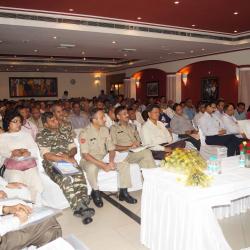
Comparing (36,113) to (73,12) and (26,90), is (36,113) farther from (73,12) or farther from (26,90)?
(26,90)

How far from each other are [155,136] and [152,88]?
38.6 ft

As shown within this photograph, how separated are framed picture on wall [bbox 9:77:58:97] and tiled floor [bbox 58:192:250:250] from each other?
1608cm

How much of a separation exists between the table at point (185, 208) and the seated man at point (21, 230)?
88 centimetres

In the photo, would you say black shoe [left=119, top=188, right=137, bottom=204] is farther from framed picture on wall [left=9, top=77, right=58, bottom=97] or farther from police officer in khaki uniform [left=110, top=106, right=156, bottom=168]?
framed picture on wall [left=9, top=77, right=58, bottom=97]

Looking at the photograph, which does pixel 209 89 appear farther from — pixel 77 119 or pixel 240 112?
pixel 77 119

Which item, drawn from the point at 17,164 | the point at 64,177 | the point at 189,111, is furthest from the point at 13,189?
the point at 189,111

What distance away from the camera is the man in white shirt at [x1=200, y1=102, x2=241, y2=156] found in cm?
588

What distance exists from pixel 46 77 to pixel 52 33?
465 inches

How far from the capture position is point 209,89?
41.9 ft

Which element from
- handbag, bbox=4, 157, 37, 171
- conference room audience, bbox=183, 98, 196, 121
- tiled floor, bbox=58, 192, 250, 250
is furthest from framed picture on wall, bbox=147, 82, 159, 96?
handbag, bbox=4, 157, 37, 171

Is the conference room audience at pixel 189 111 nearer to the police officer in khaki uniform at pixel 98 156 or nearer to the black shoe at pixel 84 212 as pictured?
the police officer in khaki uniform at pixel 98 156

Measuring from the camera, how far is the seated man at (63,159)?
133 inches

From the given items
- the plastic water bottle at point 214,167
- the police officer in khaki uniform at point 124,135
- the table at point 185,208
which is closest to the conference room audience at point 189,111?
the police officer in khaki uniform at point 124,135

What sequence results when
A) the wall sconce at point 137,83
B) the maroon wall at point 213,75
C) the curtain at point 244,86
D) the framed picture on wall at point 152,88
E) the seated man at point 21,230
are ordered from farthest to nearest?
1. the wall sconce at point 137,83
2. the framed picture on wall at point 152,88
3. the maroon wall at point 213,75
4. the curtain at point 244,86
5. the seated man at point 21,230
